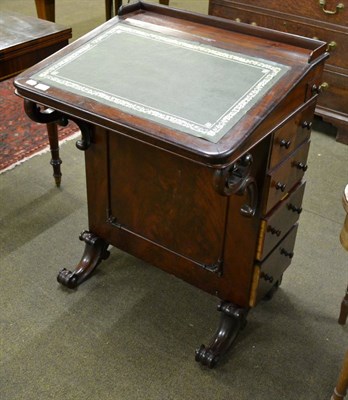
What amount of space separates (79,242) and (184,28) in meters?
0.96

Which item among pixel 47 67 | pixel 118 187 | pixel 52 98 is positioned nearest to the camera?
pixel 52 98

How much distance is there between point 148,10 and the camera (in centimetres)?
177

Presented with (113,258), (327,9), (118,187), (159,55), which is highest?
(159,55)

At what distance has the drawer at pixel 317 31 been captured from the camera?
2732mm

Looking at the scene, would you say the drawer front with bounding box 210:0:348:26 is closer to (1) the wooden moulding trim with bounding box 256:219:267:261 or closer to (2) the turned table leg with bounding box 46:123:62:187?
(2) the turned table leg with bounding box 46:123:62:187

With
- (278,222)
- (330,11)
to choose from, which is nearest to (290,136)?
(278,222)

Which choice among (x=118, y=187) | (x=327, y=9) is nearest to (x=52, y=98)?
(x=118, y=187)

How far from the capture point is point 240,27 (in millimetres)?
1624

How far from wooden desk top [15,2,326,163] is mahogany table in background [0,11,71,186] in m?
0.46

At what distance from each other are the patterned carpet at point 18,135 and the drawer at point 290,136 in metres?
1.55

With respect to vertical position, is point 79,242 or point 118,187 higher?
point 118,187

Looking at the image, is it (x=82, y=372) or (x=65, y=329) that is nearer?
(x=82, y=372)

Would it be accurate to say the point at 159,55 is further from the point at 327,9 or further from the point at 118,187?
the point at 327,9

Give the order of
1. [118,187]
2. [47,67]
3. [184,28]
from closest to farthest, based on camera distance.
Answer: [47,67]
[184,28]
[118,187]
